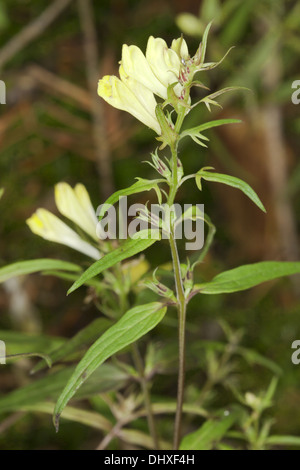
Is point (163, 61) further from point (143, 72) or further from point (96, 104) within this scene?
point (96, 104)

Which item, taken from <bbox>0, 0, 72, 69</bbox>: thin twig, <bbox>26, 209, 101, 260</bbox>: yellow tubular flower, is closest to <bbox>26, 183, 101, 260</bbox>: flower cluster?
<bbox>26, 209, 101, 260</bbox>: yellow tubular flower

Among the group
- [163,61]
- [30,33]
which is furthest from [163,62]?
[30,33]

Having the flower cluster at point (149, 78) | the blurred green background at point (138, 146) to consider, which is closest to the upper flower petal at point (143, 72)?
the flower cluster at point (149, 78)

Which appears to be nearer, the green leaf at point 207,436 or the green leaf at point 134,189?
the green leaf at point 134,189

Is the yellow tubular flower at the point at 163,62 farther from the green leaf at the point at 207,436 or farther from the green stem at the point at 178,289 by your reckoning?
the green leaf at the point at 207,436

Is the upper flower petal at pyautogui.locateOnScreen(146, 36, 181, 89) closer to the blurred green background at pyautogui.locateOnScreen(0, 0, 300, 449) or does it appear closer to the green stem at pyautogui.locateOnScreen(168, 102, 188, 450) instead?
the green stem at pyautogui.locateOnScreen(168, 102, 188, 450)
